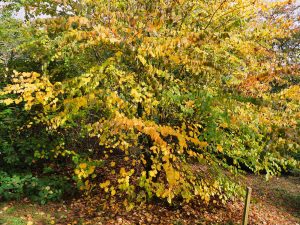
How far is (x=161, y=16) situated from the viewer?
395cm

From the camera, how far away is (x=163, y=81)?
200 inches

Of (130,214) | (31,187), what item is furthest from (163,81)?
(31,187)

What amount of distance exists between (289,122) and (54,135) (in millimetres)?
4971

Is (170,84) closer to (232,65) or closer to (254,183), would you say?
(232,65)

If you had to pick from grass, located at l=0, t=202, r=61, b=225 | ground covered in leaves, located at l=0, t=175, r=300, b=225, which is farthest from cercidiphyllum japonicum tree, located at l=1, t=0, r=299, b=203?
grass, located at l=0, t=202, r=61, b=225

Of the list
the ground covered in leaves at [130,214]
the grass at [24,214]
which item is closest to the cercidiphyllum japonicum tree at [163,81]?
the ground covered in leaves at [130,214]

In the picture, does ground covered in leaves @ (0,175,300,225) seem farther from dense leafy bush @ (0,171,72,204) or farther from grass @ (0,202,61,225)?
dense leafy bush @ (0,171,72,204)

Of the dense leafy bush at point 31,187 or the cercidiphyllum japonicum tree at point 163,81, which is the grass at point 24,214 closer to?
the dense leafy bush at point 31,187

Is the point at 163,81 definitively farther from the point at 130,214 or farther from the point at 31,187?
the point at 31,187

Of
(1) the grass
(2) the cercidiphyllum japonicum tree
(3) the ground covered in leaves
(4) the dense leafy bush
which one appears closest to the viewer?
(2) the cercidiphyllum japonicum tree

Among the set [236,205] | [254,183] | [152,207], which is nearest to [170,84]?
[152,207]

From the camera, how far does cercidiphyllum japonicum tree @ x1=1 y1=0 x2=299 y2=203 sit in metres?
3.64

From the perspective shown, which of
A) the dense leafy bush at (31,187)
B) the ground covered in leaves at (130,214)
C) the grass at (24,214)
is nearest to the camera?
the grass at (24,214)

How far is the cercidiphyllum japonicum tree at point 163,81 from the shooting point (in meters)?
3.64
